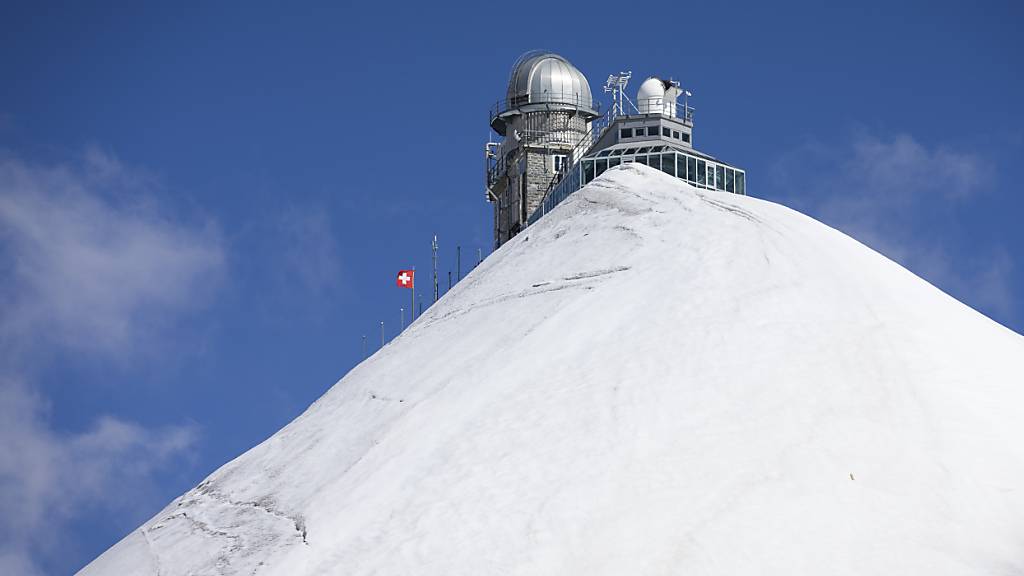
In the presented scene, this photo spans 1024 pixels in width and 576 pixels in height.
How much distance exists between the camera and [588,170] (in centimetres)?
5247

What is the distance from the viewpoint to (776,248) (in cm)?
2656

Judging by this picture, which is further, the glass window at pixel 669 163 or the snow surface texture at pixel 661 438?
the glass window at pixel 669 163

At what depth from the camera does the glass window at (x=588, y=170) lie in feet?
171

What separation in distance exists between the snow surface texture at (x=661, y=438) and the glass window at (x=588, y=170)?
23.5 m

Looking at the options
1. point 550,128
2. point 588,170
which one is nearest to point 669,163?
point 588,170

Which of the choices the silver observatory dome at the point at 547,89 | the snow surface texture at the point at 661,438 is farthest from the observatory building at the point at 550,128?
the snow surface texture at the point at 661,438

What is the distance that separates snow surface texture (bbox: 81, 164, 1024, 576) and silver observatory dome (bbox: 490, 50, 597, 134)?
4817 centimetres

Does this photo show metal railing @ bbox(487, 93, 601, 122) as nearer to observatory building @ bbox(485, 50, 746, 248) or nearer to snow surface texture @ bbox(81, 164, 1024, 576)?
observatory building @ bbox(485, 50, 746, 248)

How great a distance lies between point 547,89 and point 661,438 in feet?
194

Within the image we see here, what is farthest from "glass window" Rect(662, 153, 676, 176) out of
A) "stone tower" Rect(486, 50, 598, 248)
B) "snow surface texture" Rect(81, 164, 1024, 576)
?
"snow surface texture" Rect(81, 164, 1024, 576)

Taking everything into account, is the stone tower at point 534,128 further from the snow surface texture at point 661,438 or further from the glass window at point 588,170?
the snow surface texture at point 661,438

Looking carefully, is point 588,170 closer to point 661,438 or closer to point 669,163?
point 669,163

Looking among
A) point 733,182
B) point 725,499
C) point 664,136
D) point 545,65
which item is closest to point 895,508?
point 725,499

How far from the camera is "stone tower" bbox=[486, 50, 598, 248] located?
241ft
